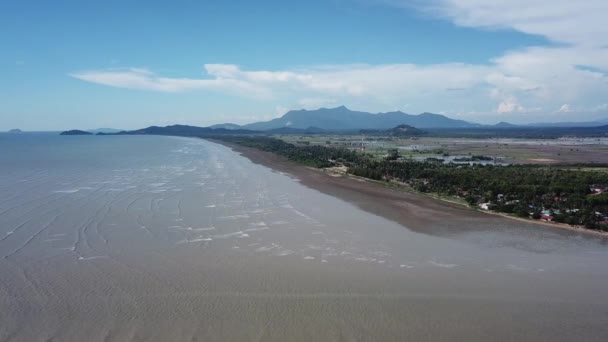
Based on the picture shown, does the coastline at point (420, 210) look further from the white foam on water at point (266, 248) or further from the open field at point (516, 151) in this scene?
the open field at point (516, 151)

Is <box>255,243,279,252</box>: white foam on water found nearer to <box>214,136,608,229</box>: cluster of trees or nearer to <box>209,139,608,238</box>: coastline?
<box>209,139,608,238</box>: coastline

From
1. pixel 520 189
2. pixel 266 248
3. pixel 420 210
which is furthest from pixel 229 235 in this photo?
pixel 520 189

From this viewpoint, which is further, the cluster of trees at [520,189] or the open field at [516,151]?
the open field at [516,151]

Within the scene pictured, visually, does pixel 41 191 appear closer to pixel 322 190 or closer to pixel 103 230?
pixel 103 230

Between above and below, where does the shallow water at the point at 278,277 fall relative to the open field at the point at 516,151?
below

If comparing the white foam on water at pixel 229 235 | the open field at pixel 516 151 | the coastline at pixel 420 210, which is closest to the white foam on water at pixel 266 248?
the white foam on water at pixel 229 235

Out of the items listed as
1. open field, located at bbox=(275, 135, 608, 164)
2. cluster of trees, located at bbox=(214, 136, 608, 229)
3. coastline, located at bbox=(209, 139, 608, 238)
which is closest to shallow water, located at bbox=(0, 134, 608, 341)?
coastline, located at bbox=(209, 139, 608, 238)
